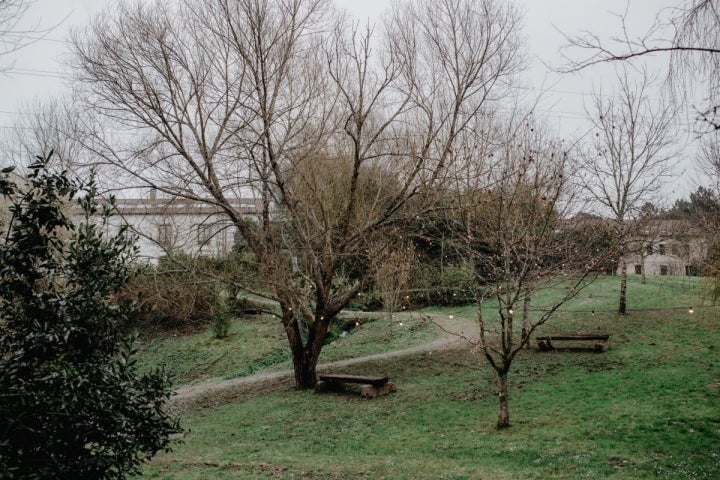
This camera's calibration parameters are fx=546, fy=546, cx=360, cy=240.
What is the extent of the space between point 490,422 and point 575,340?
6.49 m

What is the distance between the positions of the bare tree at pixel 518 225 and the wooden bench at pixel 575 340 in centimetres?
158

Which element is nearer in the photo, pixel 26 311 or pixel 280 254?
pixel 26 311

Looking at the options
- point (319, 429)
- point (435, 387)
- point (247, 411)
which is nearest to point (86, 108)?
point (247, 411)

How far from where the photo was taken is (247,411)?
40.3 feet

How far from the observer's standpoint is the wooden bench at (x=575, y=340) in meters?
14.1

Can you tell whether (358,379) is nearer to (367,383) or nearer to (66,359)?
(367,383)

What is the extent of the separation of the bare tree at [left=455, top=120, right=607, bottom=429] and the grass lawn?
0.84m

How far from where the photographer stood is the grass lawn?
7.26 meters

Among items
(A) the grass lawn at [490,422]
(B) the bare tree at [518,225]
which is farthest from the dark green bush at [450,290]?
(A) the grass lawn at [490,422]

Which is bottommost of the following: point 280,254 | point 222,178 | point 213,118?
point 280,254

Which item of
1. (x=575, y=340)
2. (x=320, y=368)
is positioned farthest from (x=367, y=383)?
(x=575, y=340)

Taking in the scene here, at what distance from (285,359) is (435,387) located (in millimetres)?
8381

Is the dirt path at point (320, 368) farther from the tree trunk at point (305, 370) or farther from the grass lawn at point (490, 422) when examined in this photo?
the tree trunk at point (305, 370)

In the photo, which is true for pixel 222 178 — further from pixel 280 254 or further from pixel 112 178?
pixel 280 254
